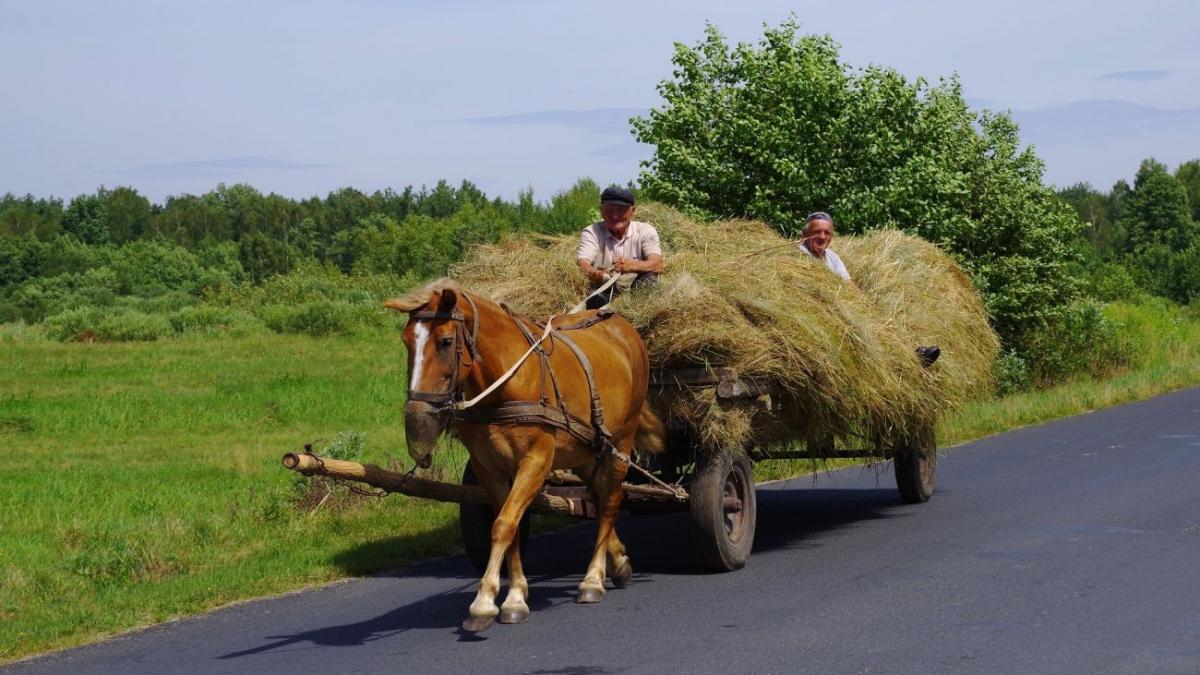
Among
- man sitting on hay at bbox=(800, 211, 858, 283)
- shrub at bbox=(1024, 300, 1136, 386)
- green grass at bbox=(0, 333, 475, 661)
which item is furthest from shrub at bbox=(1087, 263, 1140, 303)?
man sitting on hay at bbox=(800, 211, 858, 283)

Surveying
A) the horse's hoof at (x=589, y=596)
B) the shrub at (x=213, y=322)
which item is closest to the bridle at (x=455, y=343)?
the horse's hoof at (x=589, y=596)

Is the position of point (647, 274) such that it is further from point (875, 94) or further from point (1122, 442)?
point (875, 94)

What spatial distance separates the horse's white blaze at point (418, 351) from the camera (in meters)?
7.04

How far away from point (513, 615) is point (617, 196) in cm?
314

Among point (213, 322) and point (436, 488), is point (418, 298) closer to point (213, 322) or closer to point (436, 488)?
point (436, 488)

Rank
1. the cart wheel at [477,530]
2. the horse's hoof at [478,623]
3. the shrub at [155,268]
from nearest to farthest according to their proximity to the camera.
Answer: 1. the horse's hoof at [478,623]
2. the cart wheel at [477,530]
3. the shrub at [155,268]

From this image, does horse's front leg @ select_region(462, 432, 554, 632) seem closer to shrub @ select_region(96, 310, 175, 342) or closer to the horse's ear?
the horse's ear

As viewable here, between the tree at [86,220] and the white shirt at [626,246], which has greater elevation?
the tree at [86,220]

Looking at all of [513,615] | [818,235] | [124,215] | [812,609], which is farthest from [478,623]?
[124,215]

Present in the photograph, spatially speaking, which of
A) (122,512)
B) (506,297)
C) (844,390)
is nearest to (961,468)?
(844,390)

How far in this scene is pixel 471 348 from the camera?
290 inches

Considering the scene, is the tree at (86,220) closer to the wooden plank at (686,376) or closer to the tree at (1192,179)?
the tree at (1192,179)

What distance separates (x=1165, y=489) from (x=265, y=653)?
8402 mm

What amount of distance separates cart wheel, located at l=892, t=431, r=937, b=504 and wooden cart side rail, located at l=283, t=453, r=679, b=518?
3.53 meters
